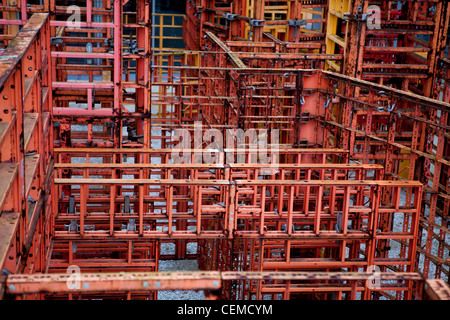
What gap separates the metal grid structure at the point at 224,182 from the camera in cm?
508

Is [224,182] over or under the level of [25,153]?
under

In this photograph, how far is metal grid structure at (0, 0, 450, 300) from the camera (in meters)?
5.08

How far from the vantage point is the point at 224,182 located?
313 inches

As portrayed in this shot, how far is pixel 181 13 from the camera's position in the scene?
94.2 feet

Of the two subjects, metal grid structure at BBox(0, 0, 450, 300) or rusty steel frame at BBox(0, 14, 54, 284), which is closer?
rusty steel frame at BBox(0, 14, 54, 284)

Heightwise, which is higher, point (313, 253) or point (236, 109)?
point (236, 109)

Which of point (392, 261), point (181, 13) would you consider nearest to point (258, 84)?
point (392, 261)

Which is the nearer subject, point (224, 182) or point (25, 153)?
point (25, 153)

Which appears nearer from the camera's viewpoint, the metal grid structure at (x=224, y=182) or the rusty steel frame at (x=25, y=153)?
the rusty steel frame at (x=25, y=153)

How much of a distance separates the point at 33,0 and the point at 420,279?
685 inches
